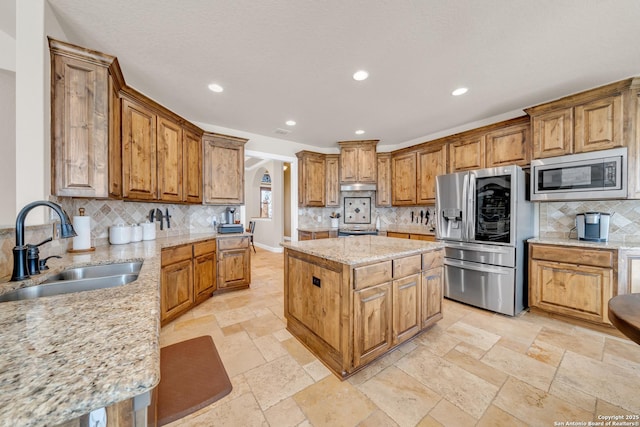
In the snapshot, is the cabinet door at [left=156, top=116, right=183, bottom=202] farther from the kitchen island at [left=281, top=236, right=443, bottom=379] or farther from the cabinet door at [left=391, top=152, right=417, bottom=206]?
→ the cabinet door at [left=391, top=152, right=417, bottom=206]

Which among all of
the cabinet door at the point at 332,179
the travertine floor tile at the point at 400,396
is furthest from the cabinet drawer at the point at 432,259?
the cabinet door at the point at 332,179

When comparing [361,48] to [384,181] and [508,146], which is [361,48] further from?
[384,181]

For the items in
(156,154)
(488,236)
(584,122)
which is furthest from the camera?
(488,236)

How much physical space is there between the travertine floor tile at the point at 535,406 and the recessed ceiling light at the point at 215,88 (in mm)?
3738

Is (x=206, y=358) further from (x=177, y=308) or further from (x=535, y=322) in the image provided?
(x=535, y=322)

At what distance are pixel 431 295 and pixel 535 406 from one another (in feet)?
3.21

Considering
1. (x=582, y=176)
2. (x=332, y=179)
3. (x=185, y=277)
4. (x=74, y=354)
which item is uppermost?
(x=332, y=179)

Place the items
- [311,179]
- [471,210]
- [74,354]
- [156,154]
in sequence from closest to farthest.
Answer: [74,354] < [156,154] < [471,210] < [311,179]

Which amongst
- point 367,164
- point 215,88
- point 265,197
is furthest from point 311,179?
Result: point 265,197

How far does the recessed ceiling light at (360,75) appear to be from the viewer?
7.85 feet

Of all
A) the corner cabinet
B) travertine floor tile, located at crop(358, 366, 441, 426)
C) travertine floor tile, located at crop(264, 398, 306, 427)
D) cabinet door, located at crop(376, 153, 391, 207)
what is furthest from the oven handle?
the corner cabinet

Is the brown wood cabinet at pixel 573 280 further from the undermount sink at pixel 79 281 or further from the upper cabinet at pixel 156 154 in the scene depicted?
the upper cabinet at pixel 156 154

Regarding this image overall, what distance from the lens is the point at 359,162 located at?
4.65 meters

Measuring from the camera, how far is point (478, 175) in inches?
117
